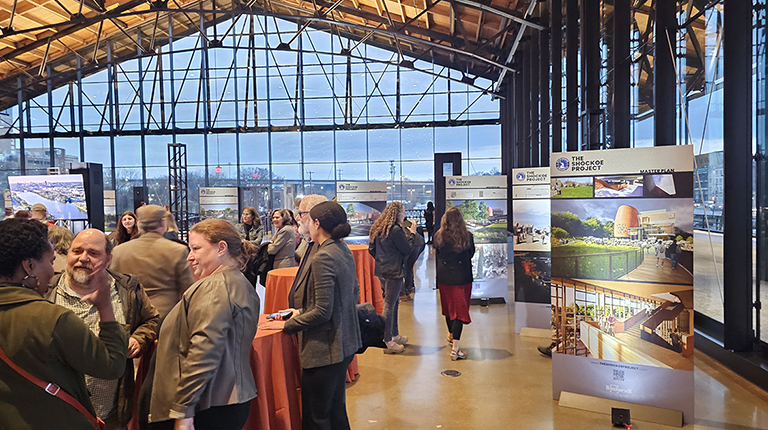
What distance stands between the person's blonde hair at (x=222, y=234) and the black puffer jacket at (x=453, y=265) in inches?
120

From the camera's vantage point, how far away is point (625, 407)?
3.69m

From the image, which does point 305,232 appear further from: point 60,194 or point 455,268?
point 60,194

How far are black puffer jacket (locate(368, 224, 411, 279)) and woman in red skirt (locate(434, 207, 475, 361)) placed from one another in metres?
0.38

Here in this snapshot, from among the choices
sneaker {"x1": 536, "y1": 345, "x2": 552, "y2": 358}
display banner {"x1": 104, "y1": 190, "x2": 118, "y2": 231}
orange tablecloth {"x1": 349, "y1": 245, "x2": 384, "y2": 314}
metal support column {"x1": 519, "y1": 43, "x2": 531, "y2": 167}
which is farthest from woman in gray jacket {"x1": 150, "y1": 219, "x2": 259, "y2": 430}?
display banner {"x1": 104, "y1": 190, "x2": 118, "y2": 231}

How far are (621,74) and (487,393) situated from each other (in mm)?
3666

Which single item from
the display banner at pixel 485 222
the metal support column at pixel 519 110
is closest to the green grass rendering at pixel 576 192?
the display banner at pixel 485 222

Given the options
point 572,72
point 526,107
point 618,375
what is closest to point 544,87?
point 526,107

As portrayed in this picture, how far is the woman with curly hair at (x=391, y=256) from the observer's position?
529 cm

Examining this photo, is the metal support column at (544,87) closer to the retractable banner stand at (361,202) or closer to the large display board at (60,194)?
the retractable banner stand at (361,202)

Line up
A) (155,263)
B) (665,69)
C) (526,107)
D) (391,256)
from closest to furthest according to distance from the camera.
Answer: (155,263)
(665,69)
(391,256)
(526,107)

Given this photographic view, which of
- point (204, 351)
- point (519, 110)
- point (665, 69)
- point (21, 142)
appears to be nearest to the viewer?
point (204, 351)

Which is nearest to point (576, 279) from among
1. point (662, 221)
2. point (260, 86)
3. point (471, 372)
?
point (662, 221)

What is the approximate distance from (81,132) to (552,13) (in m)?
18.3

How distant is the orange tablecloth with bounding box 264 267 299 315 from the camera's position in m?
4.14
